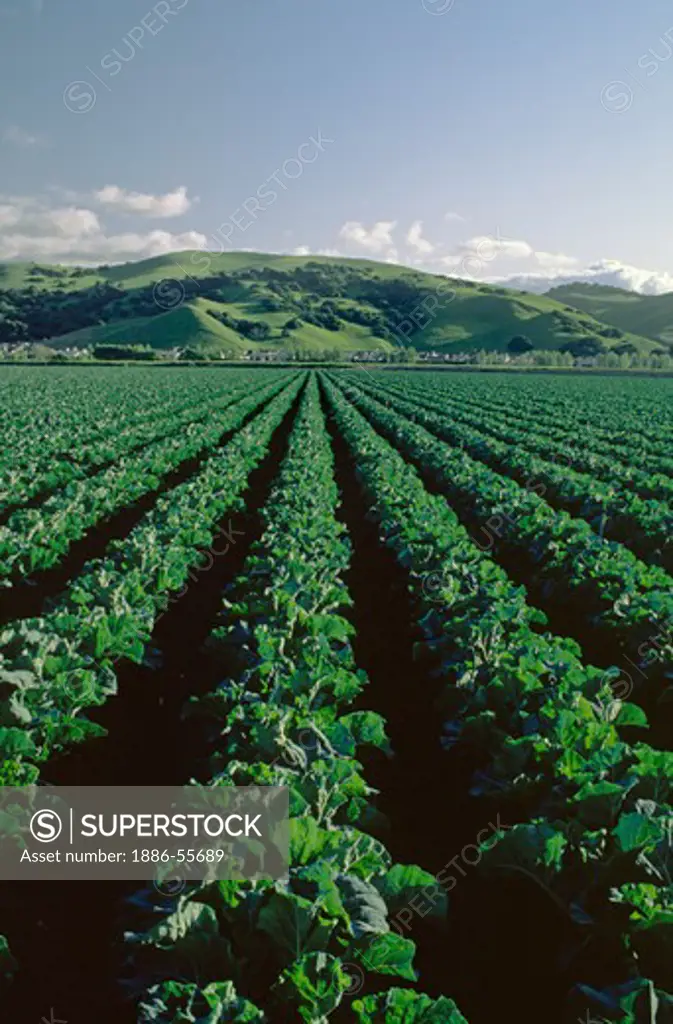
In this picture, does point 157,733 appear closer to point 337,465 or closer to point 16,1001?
point 16,1001

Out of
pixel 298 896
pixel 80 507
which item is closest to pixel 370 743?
pixel 298 896

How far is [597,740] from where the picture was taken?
528 centimetres

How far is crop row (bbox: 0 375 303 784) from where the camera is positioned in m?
5.84

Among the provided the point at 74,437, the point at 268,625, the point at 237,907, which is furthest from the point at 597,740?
the point at 74,437

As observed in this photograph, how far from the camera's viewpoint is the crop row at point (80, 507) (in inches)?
444

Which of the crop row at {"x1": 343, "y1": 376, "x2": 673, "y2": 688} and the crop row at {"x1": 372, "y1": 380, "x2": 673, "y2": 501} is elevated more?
the crop row at {"x1": 372, "y1": 380, "x2": 673, "y2": 501}

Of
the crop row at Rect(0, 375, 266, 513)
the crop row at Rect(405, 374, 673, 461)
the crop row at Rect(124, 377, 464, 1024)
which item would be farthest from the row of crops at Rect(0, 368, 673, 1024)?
the crop row at Rect(405, 374, 673, 461)

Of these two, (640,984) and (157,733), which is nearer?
(640,984)

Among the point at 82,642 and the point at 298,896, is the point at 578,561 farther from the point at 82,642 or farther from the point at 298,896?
the point at 298,896

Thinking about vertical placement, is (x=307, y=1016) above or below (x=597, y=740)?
below

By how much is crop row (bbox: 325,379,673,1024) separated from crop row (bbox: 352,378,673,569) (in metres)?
5.27

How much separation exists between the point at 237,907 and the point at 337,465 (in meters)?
19.1

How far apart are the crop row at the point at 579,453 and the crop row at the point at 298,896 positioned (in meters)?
10.8

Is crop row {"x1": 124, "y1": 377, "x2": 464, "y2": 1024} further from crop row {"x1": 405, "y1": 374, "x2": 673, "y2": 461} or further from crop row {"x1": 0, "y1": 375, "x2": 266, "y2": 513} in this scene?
crop row {"x1": 405, "y1": 374, "x2": 673, "y2": 461}
